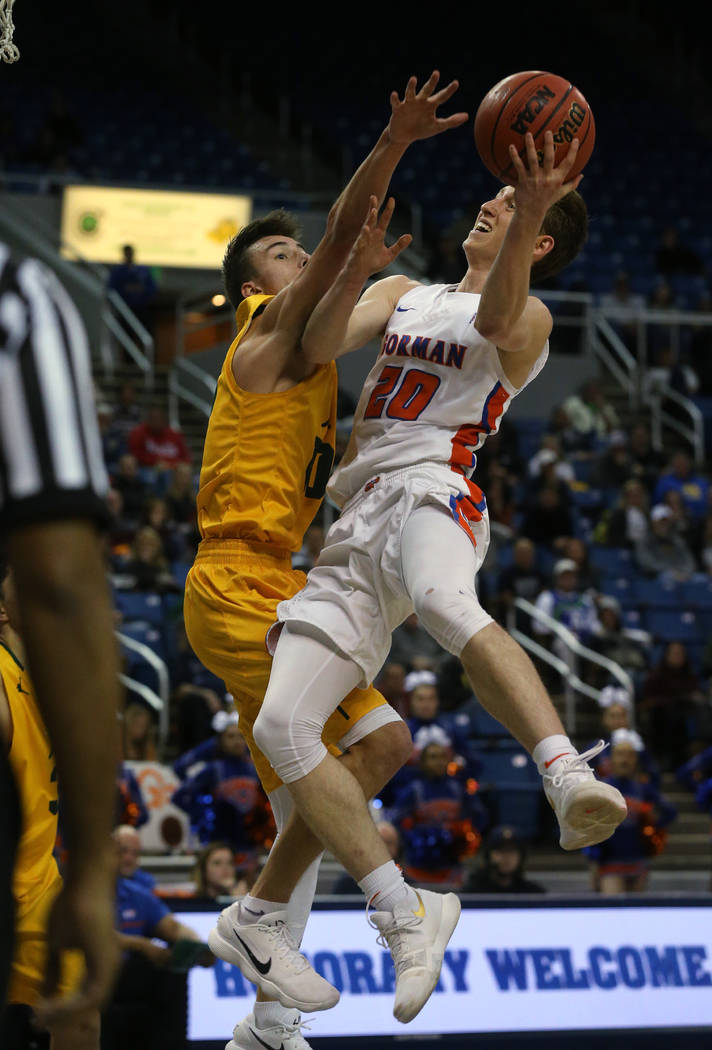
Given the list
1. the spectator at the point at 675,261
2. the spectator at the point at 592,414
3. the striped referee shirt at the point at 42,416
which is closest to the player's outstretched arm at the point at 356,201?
the striped referee shirt at the point at 42,416

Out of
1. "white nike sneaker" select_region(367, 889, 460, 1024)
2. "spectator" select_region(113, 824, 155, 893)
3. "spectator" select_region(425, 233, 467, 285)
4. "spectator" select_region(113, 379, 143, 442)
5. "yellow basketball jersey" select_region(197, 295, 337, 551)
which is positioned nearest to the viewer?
"white nike sneaker" select_region(367, 889, 460, 1024)

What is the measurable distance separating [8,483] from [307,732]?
7.95 feet

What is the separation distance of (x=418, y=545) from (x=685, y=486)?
493 inches

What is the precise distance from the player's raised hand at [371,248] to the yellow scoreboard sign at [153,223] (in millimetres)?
14671

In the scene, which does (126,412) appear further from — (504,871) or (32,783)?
(32,783)

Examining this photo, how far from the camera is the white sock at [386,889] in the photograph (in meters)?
4.12

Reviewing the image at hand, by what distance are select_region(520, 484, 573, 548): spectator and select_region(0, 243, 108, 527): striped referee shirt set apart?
13138 mm

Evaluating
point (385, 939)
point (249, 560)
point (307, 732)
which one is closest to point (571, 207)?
point (249, 560)

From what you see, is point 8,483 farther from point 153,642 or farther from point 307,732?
point 153,642

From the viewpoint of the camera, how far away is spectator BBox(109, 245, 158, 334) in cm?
1750

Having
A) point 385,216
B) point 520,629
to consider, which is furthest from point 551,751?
point 520,629

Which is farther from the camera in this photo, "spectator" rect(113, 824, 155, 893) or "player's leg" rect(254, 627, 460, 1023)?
"spectator" rect(113, 824, 155, 893)

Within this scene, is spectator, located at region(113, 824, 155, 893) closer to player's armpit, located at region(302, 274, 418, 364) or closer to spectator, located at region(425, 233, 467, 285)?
player's armpit, located at region(302, 274, 418, 364)

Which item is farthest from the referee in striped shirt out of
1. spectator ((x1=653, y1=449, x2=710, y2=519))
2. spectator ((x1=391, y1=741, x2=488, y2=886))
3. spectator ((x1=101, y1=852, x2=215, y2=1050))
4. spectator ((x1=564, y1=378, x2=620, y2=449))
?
spectator ((x1=564, y1=378, x2=620, y2=449))
